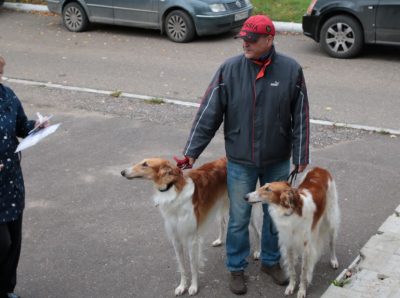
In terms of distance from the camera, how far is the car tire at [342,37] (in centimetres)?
1182

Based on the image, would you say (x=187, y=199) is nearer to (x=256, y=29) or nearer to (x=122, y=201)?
(x=256, y=29)

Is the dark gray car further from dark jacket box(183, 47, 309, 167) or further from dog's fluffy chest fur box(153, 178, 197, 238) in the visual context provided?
dog's fluffy chest fur box(153, 178, 197, 238)

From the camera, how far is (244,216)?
16.7 ft

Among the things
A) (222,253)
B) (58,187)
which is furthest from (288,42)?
(222,253)

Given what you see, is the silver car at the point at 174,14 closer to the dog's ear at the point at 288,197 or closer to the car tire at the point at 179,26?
the car tire at the point at 179,26

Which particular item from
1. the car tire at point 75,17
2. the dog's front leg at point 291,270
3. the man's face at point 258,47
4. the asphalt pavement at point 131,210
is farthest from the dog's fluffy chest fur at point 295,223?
the car tire at point 75,17

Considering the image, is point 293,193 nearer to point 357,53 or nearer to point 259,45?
point 259,45

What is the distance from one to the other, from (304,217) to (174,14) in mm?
9555

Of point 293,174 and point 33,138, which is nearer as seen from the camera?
point 33,138

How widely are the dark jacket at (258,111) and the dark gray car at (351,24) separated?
7.47 meters

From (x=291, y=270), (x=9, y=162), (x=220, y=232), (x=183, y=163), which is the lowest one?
(x=220, y=232)

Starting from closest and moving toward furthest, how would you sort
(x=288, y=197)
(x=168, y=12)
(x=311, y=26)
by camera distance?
1. (x=288, y=197)
2. (x=311, y=26)
3. (x=168, y=12)

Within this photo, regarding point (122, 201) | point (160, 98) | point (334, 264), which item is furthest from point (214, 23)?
point (334, 264)

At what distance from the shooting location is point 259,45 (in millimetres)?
4555
